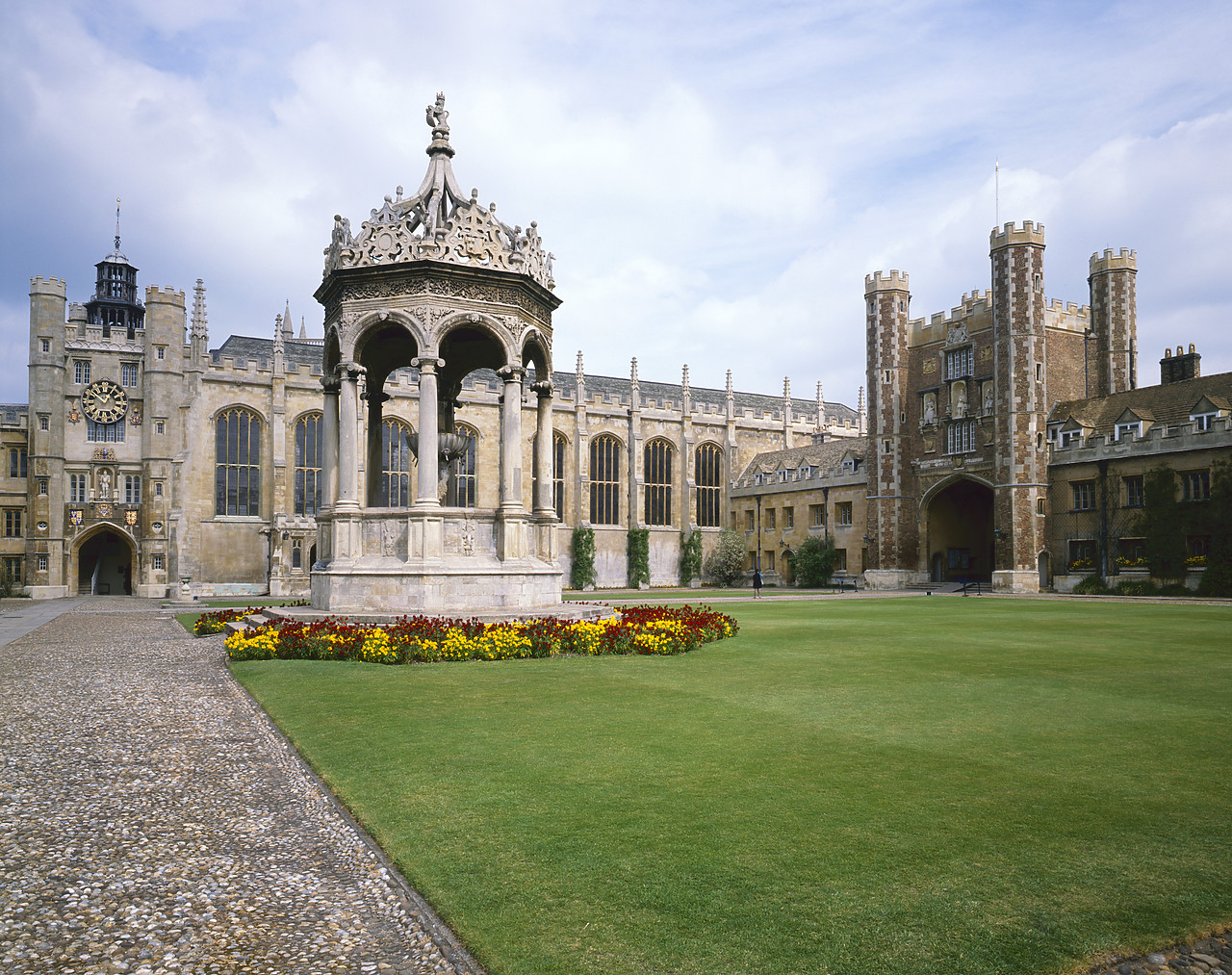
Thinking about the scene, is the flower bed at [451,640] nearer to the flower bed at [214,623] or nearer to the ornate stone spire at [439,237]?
the flower bed at [214,623]

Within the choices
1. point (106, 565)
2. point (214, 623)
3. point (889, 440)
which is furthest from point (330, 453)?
point (106, 565)

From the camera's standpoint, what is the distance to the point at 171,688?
11.4m

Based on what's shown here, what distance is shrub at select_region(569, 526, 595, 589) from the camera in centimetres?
5403

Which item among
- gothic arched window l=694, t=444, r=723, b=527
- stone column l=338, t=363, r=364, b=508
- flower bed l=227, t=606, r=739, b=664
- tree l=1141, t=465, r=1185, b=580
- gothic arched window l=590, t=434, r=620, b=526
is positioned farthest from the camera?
gothic arched window l=694, t=444, r=723, b=527

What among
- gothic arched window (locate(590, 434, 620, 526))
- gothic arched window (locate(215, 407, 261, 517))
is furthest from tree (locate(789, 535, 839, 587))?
gothic arched window (locate(215, 407, 261, 517))

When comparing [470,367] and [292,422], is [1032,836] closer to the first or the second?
[470,367]

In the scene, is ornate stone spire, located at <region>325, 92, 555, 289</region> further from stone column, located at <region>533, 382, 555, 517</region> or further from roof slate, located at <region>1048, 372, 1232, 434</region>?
roof slate, located at <region>1048, 372, 1232, 434</region>

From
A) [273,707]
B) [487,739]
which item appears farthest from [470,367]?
[487,739]

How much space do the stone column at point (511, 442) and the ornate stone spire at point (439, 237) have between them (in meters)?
2.36

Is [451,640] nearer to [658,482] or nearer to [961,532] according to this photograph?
[961,532]

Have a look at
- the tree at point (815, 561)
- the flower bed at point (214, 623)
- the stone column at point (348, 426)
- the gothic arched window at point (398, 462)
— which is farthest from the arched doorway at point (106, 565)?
the tree at point (815, 561)

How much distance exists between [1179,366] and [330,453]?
142ft

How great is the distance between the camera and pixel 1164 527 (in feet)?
119

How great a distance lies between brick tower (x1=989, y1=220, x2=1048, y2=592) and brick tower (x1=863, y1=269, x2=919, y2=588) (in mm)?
6059
